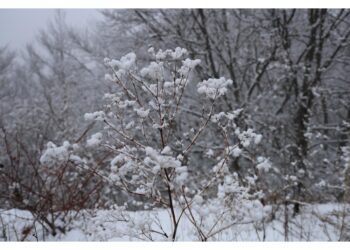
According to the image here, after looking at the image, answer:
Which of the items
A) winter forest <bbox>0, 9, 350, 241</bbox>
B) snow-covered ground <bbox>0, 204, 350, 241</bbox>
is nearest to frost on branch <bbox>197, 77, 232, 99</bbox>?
snow-covered ground <bbox>0, 204, 350, 241</bbox>

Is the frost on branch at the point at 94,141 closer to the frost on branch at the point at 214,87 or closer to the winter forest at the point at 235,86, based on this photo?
the frost on branch at the point at 214,87

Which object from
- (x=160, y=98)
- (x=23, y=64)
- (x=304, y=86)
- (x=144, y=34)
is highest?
(x=144, y=34)

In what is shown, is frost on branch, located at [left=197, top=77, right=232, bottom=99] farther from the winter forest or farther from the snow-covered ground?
the winter forest

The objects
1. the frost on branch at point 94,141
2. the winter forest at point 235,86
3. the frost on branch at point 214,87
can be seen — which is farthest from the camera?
the winter forest at point 235,86

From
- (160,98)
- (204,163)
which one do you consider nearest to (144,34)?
(204,163)

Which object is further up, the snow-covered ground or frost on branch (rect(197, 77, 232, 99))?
frost on branch (rect(197, 77, 232, 99))

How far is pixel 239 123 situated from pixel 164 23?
153 centimetres

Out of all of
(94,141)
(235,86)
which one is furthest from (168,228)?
(235,86)

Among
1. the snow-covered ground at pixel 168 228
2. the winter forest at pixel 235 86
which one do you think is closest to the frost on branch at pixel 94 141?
the snow-covered ground at pixel 168 228

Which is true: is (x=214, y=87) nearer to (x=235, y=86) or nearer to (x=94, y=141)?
(x=94, y=141)

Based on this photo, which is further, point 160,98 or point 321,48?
Answer: point 321,48

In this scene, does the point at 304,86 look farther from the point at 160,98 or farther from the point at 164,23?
the point at 160,98

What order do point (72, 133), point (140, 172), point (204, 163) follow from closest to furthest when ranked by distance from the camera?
1. point (140, 172)
2. point (204, 163)
3. point (72, 133)

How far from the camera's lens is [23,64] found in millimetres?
3062
